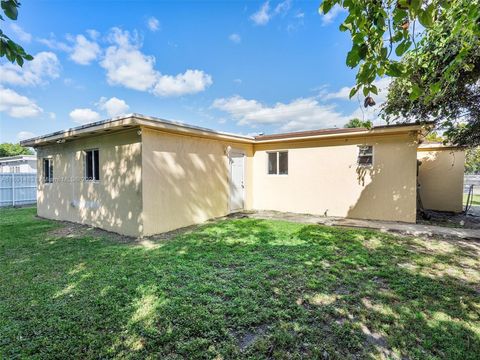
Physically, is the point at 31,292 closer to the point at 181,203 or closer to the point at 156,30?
the point at 181,203

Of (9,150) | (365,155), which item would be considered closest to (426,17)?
(365,155)

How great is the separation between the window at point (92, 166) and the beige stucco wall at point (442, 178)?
40.4 ft

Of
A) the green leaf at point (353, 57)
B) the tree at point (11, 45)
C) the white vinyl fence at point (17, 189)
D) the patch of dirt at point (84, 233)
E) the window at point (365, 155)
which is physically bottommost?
the patch of dirt at point (84, 233)

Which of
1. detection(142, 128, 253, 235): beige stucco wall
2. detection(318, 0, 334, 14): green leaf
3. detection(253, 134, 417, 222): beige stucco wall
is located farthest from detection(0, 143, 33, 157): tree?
detection(318, 0, 334, 14): green leaf

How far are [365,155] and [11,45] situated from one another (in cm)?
875

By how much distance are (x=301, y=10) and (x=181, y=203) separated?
6.25m

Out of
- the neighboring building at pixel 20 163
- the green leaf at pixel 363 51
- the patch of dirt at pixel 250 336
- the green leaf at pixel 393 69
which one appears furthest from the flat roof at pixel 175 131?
the neighboring building at pixel 20 163

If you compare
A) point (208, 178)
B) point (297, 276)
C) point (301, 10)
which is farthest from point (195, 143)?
point (297, 276)

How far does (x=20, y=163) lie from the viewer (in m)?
17.2

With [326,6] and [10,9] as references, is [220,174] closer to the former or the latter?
[326,6]

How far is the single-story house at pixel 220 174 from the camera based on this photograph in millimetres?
6730

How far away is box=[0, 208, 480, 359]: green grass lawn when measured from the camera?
2432mm

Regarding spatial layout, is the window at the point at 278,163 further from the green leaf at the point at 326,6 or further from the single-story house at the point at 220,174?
the green leaf at the point at 326,6

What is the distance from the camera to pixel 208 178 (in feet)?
28.0
